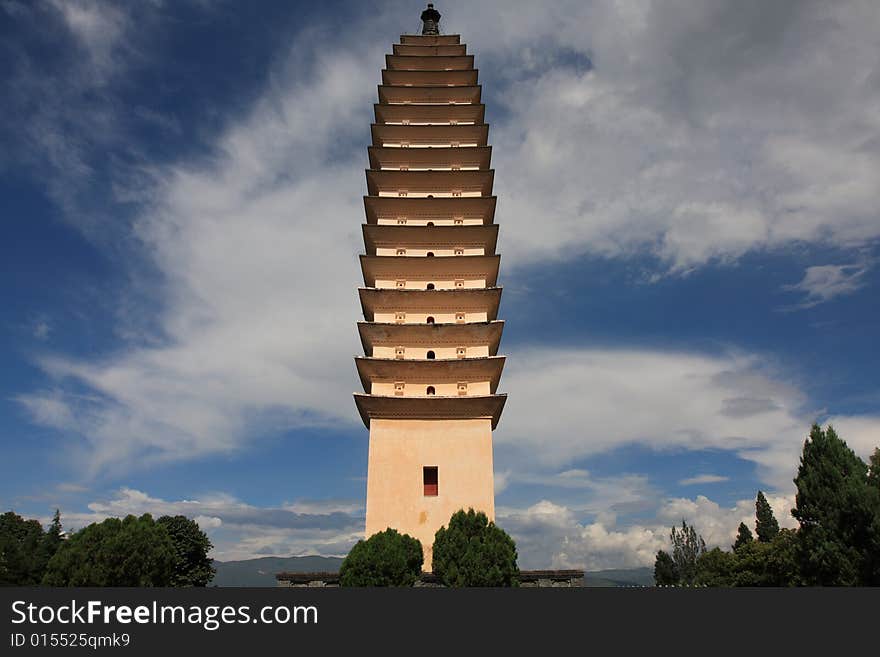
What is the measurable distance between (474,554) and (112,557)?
43.4 feet

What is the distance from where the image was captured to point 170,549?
78.8 feet

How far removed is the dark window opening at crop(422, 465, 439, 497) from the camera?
77.3ft

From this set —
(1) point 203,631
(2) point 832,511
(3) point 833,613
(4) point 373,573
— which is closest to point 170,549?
(4) point 373,573

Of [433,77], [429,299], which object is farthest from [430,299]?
[433,77]

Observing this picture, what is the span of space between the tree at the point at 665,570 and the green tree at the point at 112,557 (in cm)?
5199

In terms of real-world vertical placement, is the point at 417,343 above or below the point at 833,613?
above

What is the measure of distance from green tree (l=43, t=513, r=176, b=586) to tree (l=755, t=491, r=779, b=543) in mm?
48694

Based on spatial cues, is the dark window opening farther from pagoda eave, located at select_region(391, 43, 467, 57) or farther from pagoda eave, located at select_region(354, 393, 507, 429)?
pagoda eave, located at select_region(391, 43, 467, 57)

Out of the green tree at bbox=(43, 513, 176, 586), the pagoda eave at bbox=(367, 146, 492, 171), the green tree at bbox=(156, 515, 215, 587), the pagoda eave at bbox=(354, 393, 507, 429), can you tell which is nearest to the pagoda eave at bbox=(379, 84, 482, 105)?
the pagoda eave at bbox=(367, 146, 492, 171)

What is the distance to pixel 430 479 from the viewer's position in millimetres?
23812

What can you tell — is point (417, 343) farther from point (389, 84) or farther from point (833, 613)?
point (833, 613)

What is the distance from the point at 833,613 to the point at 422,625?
6849 millimetres

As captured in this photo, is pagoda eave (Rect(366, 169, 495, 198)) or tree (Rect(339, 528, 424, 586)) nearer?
tree (Rect(339, 528, 424, 586))

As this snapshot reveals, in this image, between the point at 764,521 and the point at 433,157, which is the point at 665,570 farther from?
the point at 433,157
